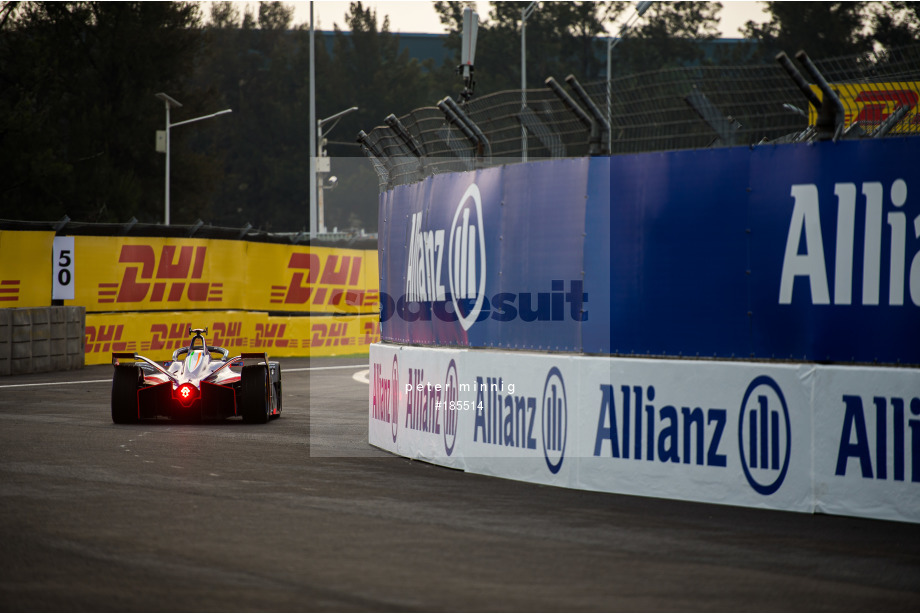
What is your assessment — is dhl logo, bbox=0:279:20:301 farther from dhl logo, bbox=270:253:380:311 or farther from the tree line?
the tree line

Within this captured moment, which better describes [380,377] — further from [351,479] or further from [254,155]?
[254,155]

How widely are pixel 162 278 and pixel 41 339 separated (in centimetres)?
429

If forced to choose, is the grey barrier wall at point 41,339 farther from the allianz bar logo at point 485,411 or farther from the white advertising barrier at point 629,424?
the white advertising barrier at point 629,424

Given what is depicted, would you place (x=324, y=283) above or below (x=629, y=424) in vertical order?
above

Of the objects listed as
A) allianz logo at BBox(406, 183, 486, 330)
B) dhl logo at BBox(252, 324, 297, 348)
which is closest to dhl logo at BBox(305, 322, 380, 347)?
dhl logo at BBox(252, 324, 297, 348)

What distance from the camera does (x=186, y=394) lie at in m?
14.8

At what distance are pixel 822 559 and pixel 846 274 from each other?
2.31 meters

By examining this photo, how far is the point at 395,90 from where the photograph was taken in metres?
81.1

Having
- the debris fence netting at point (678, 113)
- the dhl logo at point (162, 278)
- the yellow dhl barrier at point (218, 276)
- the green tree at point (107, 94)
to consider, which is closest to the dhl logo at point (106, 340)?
the yellow dhl barrier at point (218, 276)

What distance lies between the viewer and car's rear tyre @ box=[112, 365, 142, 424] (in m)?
14.6

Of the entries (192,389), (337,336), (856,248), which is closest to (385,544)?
(856,248)

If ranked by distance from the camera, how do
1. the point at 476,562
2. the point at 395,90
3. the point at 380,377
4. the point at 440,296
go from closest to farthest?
the point at 476,562
the point at 440,296
the point at 380,377
the point at 395,90

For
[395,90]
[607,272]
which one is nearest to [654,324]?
[607,272]

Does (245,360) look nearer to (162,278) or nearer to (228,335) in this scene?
(162,278)
